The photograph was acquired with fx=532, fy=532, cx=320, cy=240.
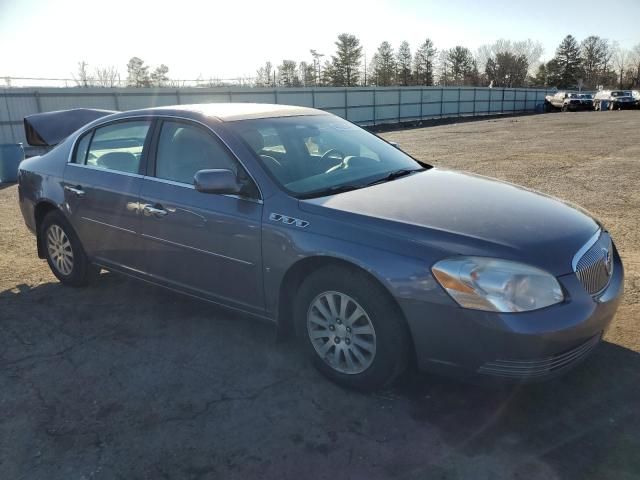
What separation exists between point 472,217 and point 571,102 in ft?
158

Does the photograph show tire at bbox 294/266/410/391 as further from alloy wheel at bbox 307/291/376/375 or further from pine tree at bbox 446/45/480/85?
pine tree at bbox 446/45/480/85

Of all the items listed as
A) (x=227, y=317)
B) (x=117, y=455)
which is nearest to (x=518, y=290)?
(x=117, y=455)

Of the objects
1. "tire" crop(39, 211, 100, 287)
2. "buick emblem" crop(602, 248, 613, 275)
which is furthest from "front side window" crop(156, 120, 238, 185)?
"buick emblem" crop(602, 248, 613, 275)

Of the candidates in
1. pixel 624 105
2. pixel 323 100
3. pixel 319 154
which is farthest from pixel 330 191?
pixel 624 105

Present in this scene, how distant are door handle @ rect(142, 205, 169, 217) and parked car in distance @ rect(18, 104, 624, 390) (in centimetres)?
1

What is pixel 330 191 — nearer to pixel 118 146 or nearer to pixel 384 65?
pixel 118 146

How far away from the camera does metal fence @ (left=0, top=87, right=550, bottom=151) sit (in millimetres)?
18250

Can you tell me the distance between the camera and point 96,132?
4555 mm

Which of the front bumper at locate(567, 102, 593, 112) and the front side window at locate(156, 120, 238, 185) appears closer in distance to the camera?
the front side window at locate(156, 120, 238, 185)

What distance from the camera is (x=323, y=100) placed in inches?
1113

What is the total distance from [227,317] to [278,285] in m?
1.14

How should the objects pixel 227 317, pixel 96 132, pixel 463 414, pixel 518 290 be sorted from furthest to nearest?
pixel 96 132 → pixel 227 317 → pixel 463 414 → pixel 518 290

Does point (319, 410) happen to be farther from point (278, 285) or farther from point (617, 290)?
point (617, 290)

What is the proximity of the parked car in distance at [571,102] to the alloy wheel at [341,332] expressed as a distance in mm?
48513
